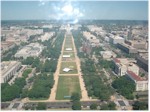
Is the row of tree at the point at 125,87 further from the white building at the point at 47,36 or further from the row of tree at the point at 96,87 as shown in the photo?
the white building at the point at 47,36

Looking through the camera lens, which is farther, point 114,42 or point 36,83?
point 114,42

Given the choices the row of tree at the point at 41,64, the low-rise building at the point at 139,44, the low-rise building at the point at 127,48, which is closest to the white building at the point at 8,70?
the row of tree at the point at 41,64

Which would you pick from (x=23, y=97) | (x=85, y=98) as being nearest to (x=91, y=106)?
(x=85, y=98)

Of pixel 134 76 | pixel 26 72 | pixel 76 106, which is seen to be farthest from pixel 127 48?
pixel 76 106

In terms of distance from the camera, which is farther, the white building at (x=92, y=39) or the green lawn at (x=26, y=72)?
the white building at (x=92, y=39)

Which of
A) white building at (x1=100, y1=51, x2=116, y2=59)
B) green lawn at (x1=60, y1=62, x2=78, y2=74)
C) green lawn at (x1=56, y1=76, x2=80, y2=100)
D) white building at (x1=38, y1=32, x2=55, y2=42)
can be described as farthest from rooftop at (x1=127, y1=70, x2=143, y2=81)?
white building at (x1=38, y1=32, x2=55, y2=42)

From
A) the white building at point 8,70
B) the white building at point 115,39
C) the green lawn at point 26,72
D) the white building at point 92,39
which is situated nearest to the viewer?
the white building at point 8,70

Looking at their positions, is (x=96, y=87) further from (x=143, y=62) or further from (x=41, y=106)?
(x=143, y=62)

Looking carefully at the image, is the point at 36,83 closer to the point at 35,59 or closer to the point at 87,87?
the point at 87,87
